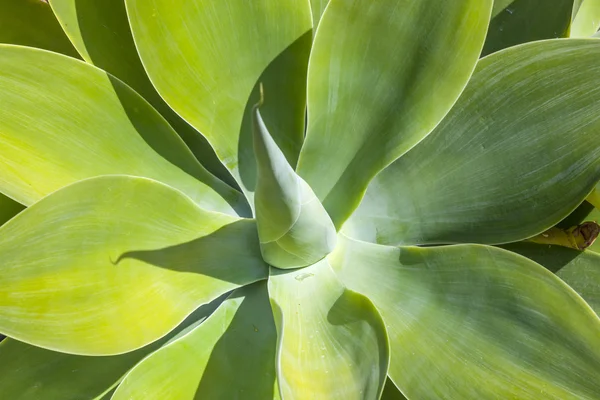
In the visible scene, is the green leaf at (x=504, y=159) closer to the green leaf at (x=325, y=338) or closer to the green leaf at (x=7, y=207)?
the green leaf at (x=325, y=338)

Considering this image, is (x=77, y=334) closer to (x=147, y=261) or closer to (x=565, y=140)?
(x=147, y=261)

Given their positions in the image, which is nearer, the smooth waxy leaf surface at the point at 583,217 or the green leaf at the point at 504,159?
the green leaf at the point at 504,159

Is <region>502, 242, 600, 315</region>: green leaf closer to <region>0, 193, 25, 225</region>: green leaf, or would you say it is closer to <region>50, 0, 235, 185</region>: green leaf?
<region>50, 0, 235, 185</region>: green leaf

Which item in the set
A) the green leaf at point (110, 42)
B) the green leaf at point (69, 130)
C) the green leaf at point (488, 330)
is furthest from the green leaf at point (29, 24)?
the green leaf at point (488, 330)

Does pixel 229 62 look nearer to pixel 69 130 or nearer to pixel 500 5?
pixel 69 130

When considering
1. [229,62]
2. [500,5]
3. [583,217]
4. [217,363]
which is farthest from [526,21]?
[217,363]

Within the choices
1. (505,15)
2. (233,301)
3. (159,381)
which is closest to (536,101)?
(505,15)

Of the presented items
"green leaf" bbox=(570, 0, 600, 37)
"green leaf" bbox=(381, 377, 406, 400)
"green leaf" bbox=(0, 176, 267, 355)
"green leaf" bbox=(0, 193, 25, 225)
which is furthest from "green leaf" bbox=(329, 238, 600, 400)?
"green leaf" bbox=(0, 193, 25, 225)
